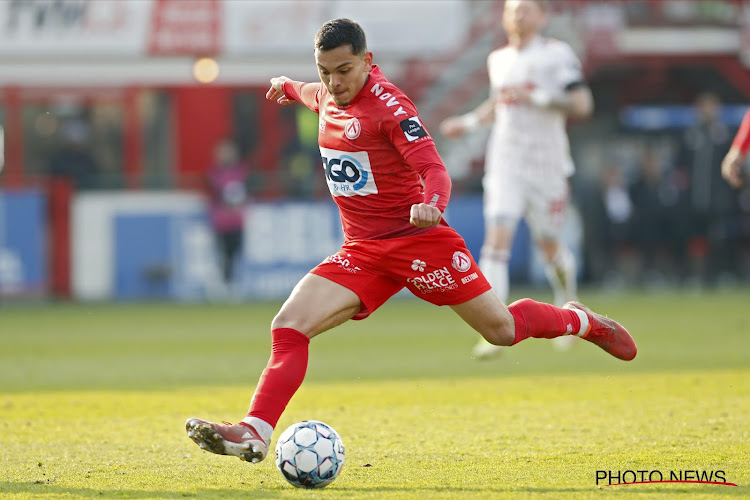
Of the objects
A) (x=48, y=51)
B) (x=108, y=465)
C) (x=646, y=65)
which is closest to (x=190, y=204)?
(x=48, y=51)

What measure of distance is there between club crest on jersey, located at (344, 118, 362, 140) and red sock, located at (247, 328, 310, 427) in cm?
98

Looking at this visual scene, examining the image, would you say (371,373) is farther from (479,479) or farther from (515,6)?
(479,479)

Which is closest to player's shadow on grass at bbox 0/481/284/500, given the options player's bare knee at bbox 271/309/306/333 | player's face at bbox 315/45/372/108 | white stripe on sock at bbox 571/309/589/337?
player's bare knee at bbox 271/309/306/333

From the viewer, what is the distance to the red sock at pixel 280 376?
18.5 ft

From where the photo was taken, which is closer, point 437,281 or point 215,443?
point 215,443

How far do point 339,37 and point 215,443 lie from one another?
6.44ft

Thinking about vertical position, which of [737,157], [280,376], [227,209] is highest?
[737,157]

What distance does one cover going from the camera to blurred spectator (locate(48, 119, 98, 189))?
72.9 feet

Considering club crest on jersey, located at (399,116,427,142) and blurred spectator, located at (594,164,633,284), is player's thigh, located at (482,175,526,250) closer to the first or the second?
club crest on jersey, located at (399,116,427,142)

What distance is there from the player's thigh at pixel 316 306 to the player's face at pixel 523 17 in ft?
16.1

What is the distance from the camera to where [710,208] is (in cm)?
2042

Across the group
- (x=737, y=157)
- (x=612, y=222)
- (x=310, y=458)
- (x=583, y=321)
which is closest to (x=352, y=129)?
(x=310, y=458)

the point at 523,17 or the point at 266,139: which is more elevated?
the point at 523,17

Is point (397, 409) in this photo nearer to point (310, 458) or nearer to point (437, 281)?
point (437, 281)
